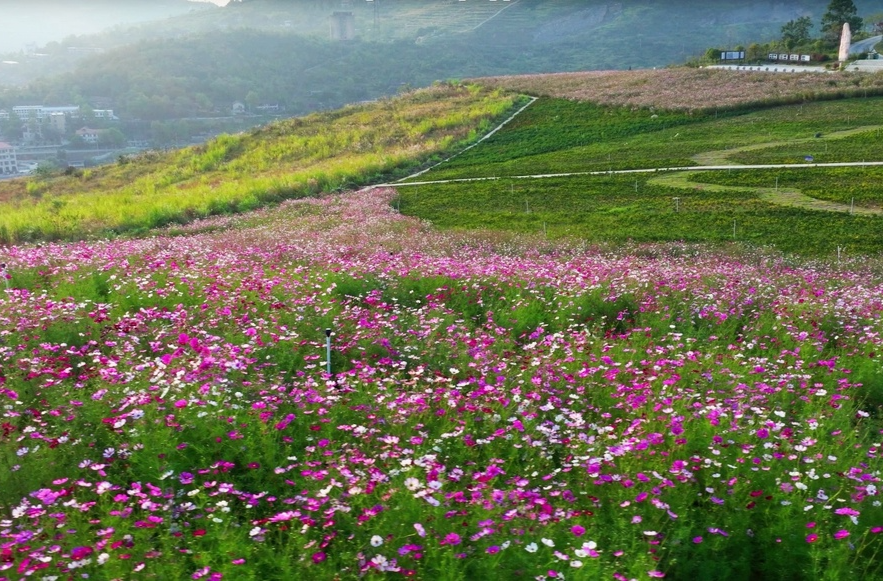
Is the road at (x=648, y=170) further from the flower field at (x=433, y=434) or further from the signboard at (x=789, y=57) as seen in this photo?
the signboard at (x=789, y=57)

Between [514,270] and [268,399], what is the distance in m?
6.86

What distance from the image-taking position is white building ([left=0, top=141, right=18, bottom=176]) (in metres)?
66.9

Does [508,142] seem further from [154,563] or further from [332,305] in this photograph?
[154,563]

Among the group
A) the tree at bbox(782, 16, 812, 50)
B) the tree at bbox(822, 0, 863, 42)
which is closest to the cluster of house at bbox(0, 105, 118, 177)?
Answer: the tree at bbox(782, 16, 812, 50)

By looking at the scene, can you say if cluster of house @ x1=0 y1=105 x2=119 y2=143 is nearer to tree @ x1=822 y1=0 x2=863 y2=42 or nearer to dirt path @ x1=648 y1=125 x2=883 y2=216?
dirt path @ x1=648 y1=125 x2=883 y2=216

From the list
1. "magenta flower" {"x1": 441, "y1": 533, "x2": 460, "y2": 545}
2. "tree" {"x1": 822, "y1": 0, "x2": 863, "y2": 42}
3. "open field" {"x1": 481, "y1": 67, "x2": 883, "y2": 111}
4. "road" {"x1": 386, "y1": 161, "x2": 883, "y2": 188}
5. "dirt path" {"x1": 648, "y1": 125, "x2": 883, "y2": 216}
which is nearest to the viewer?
"magenta flower" {"x1": 441, "y1": 533, "x2": 460, "y2": 545}

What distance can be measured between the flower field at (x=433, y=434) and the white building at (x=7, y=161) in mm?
69074

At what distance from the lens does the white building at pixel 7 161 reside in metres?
66.9

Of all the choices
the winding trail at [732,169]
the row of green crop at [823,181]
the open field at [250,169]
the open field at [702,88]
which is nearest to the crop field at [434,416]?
the winding trail at [732,169]

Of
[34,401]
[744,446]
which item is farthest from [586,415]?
[34,401]

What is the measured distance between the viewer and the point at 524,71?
173 meters

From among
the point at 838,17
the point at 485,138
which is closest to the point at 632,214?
the point at 485,138

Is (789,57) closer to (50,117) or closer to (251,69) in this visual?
(50,117)

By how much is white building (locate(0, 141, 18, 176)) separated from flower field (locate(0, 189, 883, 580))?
69.1 metres
